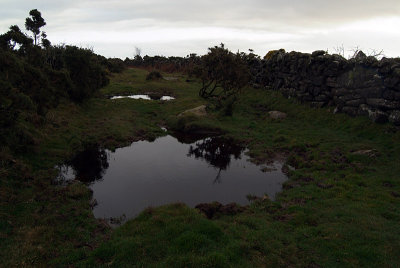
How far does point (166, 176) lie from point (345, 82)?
1929 cm

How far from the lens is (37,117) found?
19.9 meters

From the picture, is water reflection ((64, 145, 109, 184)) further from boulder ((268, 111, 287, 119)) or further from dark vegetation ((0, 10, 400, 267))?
boulder ((268, 111, 287, 119))

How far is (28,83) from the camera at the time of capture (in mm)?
18109

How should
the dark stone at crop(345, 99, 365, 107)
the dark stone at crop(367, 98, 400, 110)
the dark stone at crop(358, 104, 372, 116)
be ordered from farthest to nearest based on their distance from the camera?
the dark stone at crop(345, 99, 365, 107), the dark stone at crop(358, 104, 372, 116), the dark stone at crop(367, 98, 400, 110)

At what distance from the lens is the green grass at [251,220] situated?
30.2 feet

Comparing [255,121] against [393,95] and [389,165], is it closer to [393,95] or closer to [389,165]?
[393,95]

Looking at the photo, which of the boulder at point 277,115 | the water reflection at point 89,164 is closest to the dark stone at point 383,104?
the boulder at point 277,115

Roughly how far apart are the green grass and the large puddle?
3.48 feet

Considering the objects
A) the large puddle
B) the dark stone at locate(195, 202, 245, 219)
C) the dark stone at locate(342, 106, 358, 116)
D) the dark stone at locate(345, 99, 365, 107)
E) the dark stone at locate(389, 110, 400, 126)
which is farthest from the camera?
the dark stone at locate(342, 106, 358, 116)

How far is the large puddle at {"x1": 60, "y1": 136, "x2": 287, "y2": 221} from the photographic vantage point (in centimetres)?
1434

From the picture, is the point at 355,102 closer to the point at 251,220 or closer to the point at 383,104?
the point at 383,104

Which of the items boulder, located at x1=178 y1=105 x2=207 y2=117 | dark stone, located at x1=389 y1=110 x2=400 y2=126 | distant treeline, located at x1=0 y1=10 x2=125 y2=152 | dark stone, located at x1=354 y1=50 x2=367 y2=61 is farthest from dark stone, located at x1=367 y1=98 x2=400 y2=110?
distant treeline, located at x1=0 y1=10 x2=125 y2=152

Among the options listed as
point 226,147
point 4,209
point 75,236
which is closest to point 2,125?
point 4,209

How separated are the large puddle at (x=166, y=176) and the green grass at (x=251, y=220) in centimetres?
106
